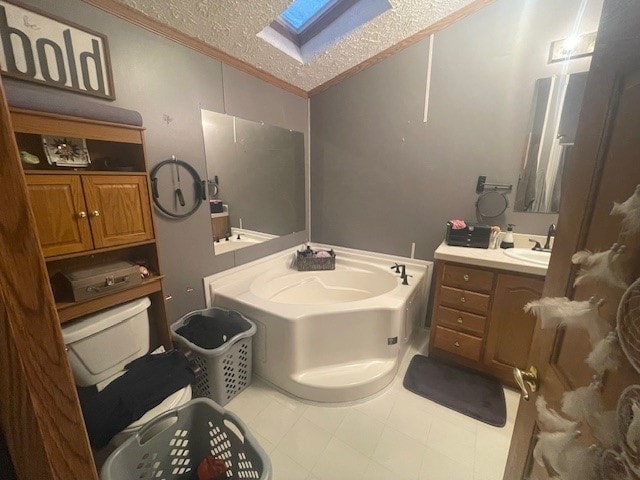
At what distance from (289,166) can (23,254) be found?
7.80ft

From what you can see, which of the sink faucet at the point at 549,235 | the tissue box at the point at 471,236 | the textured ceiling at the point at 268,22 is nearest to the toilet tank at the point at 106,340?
the textured ceiling at the point at 268,22

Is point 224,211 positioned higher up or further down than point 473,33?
further down

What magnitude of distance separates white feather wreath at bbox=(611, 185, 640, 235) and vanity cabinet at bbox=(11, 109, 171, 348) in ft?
5.52

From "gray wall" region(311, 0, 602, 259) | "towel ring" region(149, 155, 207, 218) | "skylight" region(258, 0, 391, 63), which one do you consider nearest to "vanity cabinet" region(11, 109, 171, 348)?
"towel ring" region(149, 155, 207, 218)

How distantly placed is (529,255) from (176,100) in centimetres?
262

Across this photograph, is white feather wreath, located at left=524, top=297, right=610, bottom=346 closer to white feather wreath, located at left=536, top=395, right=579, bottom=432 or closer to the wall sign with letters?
white feather wreath, located at left=536, top=395, right=579, bottom=432

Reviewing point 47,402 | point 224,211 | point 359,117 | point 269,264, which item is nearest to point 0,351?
point 47,402

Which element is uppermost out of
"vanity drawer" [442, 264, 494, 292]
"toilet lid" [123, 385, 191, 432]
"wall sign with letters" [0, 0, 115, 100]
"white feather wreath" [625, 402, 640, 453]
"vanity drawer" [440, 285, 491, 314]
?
"wall sign with letters" [0, 0, 115, 100]

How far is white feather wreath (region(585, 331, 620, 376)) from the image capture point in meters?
0.39

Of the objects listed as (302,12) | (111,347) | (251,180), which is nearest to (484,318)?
(251,180)

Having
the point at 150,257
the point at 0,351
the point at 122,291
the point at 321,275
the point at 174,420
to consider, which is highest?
the point at 0,351

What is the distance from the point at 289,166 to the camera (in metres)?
2.60

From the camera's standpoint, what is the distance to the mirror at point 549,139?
169 cm

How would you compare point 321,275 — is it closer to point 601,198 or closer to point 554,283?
point 554,283
